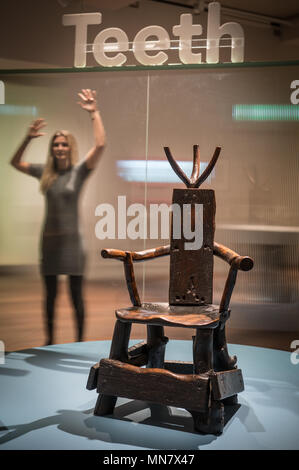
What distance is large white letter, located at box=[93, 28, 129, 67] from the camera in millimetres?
4488

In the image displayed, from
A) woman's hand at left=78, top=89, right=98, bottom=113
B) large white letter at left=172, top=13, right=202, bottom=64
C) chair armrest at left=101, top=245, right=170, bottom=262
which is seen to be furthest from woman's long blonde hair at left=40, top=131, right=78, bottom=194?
chair armrest at left=101, top=245, right=170, bottom=262

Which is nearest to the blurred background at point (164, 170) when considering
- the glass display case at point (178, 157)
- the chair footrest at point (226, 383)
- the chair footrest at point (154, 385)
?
the glass display case at point (178, 157)

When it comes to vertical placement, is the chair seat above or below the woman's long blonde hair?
below

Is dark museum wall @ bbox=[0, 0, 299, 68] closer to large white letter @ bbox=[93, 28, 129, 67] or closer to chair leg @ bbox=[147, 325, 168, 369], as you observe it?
large white letter @ bbox=[93, 28, 129, 67]

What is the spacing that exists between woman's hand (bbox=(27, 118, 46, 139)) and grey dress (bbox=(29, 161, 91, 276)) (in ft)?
0.77

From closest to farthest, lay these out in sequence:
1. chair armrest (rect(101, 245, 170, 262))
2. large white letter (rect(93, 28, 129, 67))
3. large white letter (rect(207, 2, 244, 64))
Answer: chair armrest (rect(101, 245, 170, 262)), large white letter (rect(207, 2, 244, 64)), large white letter (rect(93, 28, 129, 67))

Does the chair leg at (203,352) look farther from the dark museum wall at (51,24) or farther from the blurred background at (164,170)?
the dark museum wall at (51,24)

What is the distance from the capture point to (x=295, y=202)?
4555mm

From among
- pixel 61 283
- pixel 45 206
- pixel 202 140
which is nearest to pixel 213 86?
pixel 202 140

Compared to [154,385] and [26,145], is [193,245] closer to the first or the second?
[154,385]

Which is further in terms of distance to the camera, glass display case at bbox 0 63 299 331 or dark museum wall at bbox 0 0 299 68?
dark museum wall at bbox 0 0 299 68

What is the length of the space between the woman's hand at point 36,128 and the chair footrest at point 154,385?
7.55ft

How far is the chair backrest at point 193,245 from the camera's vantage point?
128 inches
